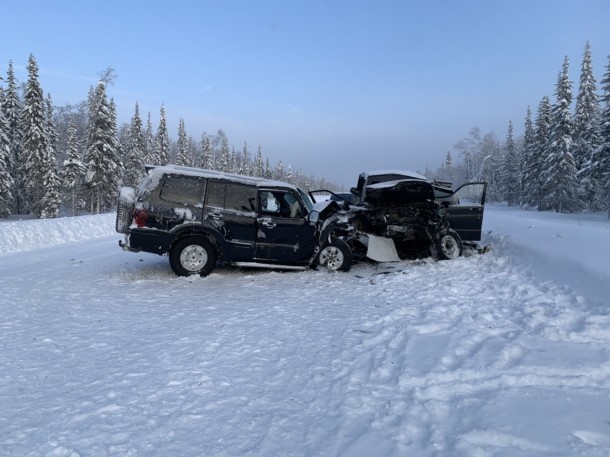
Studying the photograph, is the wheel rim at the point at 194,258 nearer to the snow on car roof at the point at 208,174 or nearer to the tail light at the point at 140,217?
the tail light at the point at 140,217

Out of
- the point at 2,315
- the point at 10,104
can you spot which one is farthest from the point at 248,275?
Answer: the point at 10,104

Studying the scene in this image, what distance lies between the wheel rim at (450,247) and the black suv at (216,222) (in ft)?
10.3

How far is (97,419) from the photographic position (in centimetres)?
320

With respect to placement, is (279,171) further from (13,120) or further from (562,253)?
(562,253)

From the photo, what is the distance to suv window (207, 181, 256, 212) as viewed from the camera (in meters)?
8.38

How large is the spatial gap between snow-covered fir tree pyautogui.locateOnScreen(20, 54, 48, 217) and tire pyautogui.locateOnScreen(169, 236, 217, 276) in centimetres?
3892

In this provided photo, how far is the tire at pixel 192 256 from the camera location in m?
8.20

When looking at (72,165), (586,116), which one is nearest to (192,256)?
(72,165)

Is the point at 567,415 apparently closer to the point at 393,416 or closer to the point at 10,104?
the point at 393,416

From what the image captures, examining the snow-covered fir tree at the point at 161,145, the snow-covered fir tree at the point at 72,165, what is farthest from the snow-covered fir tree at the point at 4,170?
the snow-covered fir tree at the point at 161,145

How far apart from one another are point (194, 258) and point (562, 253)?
7138 mm

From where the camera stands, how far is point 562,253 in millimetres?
8172

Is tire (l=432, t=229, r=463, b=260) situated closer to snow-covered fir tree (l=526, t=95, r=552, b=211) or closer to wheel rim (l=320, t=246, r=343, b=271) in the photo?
wheel rim (l=320, t=246, r=343, b=271)

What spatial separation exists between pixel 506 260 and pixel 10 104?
50833 mm
